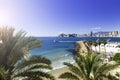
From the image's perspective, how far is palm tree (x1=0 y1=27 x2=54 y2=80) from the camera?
1056 cm

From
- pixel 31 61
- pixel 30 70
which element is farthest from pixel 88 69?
pixel 31 61

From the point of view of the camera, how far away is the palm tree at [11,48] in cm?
1056

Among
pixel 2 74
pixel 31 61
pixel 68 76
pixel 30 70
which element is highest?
pixel 31 61

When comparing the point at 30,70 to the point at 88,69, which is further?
the point at 88,69

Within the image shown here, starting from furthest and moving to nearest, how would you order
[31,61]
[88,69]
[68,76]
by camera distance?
[88,69] → [68,76] → [31,61]

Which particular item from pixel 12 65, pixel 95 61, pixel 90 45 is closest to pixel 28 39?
pixel 12 65

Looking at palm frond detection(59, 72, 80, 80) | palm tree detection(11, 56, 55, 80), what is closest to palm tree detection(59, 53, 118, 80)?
palm frond detection(59, 72, 80, 80)

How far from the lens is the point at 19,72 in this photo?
36.7 feet

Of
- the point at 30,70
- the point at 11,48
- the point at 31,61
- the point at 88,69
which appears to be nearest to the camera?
the point at 11,48

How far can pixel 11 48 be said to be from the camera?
35.1 feet

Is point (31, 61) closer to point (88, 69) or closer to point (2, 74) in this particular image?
point (2, 74)

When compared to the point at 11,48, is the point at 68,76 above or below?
below

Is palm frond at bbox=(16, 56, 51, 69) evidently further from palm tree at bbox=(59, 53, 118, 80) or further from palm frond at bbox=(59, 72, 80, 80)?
palm tree at bbox=(59, 53, 118, 80)

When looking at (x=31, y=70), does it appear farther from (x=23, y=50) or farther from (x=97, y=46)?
(x=97, y=46)
